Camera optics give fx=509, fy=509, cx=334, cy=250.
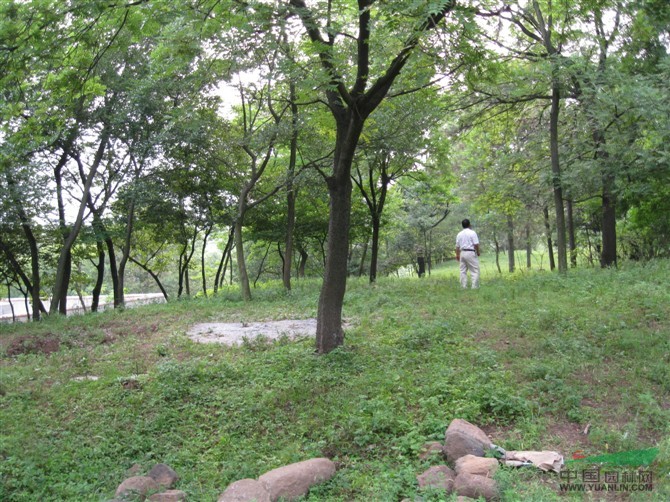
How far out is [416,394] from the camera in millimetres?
5570

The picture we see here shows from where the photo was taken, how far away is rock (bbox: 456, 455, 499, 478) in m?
3.90

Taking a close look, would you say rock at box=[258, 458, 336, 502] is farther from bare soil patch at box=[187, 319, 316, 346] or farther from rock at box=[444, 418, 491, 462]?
bare soil patch at box=[187, 319, 316, 346]

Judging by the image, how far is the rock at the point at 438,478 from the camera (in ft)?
12.6

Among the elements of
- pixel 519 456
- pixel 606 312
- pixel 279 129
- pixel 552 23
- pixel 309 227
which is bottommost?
pixel 519 456

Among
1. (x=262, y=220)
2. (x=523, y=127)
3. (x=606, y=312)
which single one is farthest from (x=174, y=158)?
(x=606, y=312)

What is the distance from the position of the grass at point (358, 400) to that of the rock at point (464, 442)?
0.24 metres

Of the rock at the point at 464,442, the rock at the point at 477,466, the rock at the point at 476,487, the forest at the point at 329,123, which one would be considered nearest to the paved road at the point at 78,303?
the forest at the point at 329,123

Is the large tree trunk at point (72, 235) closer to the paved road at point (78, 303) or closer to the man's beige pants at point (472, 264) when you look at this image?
the paved road at point (78, 303)

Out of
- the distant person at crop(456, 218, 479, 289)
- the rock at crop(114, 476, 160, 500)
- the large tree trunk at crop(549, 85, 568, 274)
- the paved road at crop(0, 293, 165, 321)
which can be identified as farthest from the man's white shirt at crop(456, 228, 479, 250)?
the paved road at crop(0, 293, 165, 321)

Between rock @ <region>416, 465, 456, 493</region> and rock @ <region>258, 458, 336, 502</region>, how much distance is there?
0.81 metres

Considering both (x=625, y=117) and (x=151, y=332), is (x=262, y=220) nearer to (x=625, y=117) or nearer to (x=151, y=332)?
(x=151, y=332)

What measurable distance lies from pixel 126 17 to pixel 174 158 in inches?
521

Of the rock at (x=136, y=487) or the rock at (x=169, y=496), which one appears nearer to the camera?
the rock at (x=169, y=496)

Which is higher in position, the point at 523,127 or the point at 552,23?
the point at 552,23
